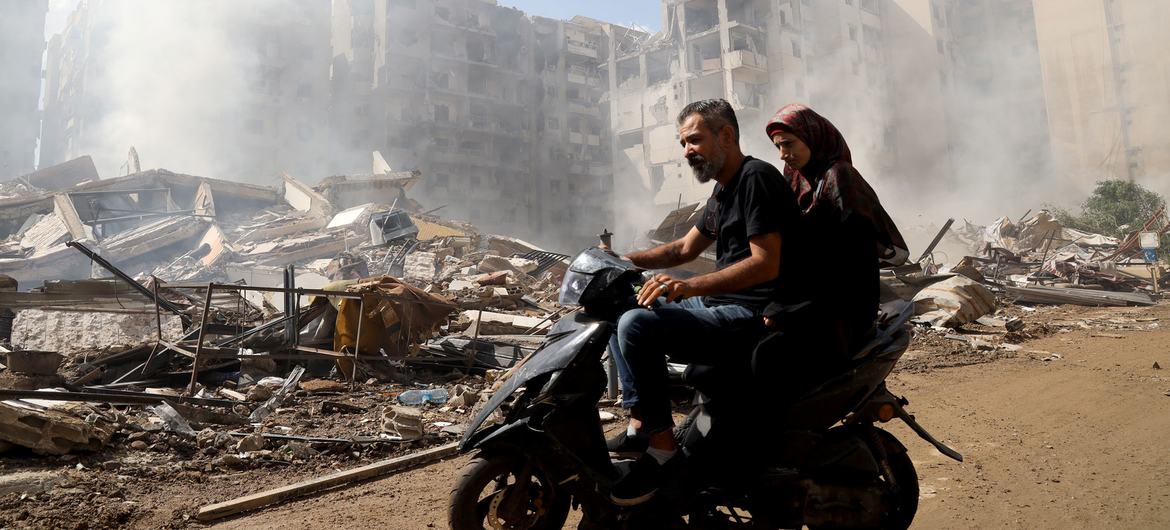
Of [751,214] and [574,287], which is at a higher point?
[751,214]

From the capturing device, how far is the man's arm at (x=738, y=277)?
2410 millimetres

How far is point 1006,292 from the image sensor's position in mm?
15977

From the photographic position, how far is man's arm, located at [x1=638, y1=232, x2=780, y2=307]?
241cm

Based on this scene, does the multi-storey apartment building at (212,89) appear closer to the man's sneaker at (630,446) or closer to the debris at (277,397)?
the debris at (277,397)

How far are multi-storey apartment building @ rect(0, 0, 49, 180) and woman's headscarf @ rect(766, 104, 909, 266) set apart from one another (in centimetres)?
7337

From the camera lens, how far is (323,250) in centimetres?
2372

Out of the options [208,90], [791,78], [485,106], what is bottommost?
[791,78]

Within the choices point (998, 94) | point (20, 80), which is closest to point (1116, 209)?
point (998, 94)

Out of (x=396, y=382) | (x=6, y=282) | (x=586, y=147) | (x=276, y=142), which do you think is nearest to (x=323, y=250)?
(x=6, y=282)

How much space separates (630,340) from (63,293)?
8511mm

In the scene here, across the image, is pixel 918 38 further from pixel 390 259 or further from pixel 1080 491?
pixel 1080 491

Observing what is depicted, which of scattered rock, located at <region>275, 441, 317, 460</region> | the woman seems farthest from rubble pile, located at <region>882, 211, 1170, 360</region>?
scattered rock, located at <region>275, 441, 317, 460</region>

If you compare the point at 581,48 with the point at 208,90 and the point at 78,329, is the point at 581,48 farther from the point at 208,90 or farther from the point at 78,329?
the point at 78,329

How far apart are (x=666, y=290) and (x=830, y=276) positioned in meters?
0.66
